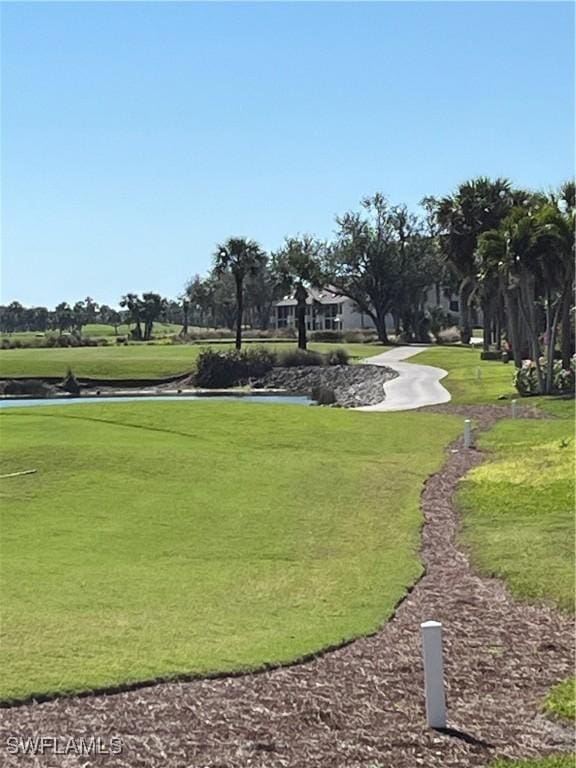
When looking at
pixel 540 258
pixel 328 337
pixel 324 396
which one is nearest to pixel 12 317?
pixel 328 337

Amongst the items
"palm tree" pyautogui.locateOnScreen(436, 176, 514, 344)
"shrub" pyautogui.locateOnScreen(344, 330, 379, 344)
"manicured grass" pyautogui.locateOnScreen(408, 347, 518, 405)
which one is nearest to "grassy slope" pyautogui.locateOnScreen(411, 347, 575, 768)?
"manicured grass" pyautogui.locateOnScreen(408, 347, 518, 405)

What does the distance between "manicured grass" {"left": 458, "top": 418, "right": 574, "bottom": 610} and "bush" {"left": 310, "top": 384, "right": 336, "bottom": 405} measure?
2505 centimetres

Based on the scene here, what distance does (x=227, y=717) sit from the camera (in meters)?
7.91

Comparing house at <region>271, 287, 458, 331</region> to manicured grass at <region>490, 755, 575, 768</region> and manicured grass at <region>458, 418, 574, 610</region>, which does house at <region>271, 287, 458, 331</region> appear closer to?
manicured grass at <region>458, 418, 574, 610</region>

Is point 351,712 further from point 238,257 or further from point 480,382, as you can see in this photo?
point 238,257

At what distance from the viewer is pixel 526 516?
16422mm

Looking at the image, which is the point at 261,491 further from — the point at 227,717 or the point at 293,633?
the point at 227,717

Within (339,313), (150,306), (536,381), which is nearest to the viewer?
(536,381)

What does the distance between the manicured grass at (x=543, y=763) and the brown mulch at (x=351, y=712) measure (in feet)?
0.57

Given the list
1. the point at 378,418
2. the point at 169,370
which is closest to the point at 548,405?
the point at 378,418

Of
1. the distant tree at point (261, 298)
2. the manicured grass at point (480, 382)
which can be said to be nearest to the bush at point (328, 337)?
the manicured grass at point (480, 382)

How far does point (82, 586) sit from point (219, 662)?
288 centimetres

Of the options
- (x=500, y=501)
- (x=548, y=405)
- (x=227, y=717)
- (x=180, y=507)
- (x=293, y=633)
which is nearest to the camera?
(x=227, y=717)

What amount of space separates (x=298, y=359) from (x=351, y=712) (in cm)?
6162
